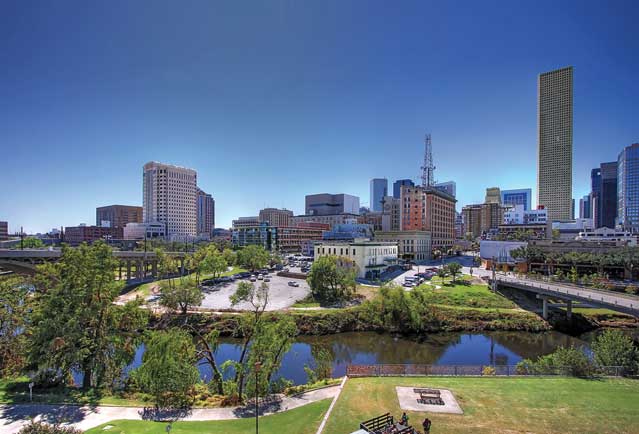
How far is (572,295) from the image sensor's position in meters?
46.0

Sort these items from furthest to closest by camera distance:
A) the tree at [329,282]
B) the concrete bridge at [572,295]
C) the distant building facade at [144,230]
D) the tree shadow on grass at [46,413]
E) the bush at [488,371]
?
1. the distant building facade at [144,230]
2. the tree at [329,282]
3. the concrete bridge at [572,295]
4. the bush at [488,371]
5. the tree shadow on grass at [46,413]

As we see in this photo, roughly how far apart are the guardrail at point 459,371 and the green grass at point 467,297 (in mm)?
28663

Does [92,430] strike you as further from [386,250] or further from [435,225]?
[435,225]

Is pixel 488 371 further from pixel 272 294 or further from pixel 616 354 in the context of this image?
pixel 272 294

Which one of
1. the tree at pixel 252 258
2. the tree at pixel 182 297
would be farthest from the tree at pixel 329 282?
the tree at pixel 252 258

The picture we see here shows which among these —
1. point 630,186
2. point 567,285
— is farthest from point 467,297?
point 630,186

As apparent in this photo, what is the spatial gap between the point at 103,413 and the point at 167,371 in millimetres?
3973

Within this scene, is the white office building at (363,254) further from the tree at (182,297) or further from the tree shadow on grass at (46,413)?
the tree shadow on grass at (46,413)

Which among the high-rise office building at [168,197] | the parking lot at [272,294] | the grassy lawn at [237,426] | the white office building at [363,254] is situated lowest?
the parking lot at [272,294]

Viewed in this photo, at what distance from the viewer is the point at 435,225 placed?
4867 inches

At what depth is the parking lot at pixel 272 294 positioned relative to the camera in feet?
173

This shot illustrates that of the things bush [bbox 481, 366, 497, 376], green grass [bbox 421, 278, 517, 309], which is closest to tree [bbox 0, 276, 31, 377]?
bush [bbox 481, 366, 497, 376]

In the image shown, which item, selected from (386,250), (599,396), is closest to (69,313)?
(599,396)

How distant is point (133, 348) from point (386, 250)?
64487mm
